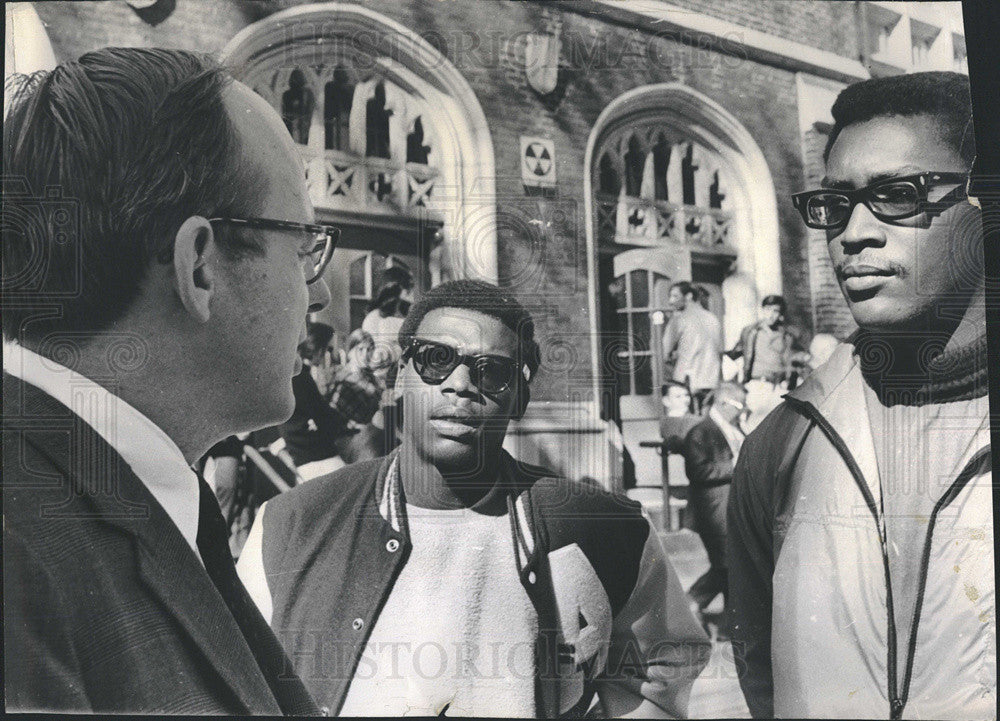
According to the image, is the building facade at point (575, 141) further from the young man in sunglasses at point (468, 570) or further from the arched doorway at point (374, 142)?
the young man in sunglasses at point (468, 570)

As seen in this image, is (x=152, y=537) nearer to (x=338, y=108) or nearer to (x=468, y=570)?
(x=468, y=570)

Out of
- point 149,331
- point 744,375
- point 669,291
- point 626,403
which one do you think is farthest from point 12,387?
point 744,375

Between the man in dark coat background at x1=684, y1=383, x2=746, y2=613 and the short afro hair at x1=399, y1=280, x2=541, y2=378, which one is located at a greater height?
the short afro hair at x1=399, y1=280, x2=541, y2=378

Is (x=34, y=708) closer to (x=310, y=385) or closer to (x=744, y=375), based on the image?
(x=310, y=385)

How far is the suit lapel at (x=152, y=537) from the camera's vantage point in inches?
137

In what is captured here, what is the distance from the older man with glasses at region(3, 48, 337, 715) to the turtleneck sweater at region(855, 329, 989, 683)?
2.57 metres

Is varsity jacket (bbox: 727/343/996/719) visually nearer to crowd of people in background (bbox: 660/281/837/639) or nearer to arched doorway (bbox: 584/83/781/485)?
crowd of people in background (bbox: 660/281/837/639)

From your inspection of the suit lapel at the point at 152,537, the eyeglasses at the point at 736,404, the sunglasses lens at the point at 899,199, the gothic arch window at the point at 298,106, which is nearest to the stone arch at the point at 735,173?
the eyeglasses at the point at 736,404

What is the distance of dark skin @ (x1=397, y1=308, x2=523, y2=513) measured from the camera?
12.6 ft

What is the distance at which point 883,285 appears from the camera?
13.0 ft

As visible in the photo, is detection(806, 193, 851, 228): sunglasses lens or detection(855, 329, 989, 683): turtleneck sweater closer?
detection(855, 329, 989, 683): turtleneck sweater

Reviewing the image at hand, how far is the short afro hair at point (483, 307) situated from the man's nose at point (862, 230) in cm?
146

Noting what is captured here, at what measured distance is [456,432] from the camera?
385 centimetres

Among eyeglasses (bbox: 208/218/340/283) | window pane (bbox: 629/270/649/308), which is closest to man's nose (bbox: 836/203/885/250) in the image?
window pane (bbox: 629/270/649/308)
